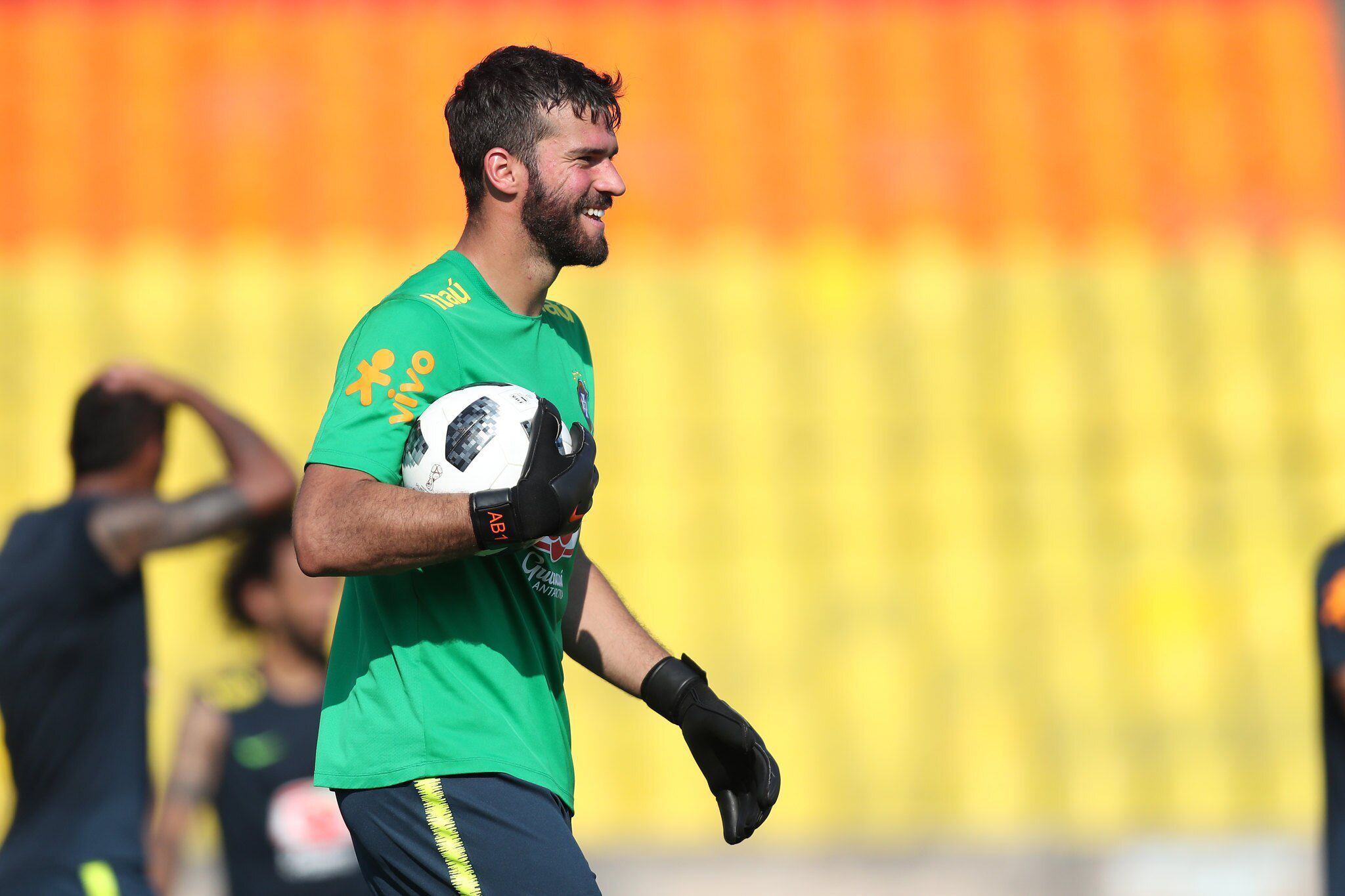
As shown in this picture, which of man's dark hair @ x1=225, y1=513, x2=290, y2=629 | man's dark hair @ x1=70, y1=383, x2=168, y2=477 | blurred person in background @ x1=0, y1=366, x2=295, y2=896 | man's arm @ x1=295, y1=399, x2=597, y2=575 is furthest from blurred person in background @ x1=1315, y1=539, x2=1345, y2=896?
man's dark hair @ x1=225, y1=513, x2=290, y2=629

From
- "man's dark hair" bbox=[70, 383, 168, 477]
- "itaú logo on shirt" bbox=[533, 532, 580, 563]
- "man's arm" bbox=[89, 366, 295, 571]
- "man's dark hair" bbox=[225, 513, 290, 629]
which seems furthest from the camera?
"man's dark hair" bbox=[225, 513, 290, 629]

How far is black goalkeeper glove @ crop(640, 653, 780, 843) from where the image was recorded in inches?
110

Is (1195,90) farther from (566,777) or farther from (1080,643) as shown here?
(566,777)

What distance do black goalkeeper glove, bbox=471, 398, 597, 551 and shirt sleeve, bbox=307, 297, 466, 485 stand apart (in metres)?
0.19

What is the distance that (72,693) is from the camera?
386 centimetres

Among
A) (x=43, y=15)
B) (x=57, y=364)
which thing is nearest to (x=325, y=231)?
(x=57, y=364)

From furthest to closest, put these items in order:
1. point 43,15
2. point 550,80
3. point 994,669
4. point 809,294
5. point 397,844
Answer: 1. point 43,15
2. point 809,294
3. point 994,669
4. point 550,80
5. point 397,844

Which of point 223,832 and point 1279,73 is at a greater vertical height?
point 1279,73

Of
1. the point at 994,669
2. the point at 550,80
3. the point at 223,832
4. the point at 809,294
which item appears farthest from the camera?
the point at 809,294

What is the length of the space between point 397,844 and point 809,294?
20.1 feet

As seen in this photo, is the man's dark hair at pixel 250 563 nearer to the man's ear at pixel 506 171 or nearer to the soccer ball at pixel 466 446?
the man's ear at pixel 506 171

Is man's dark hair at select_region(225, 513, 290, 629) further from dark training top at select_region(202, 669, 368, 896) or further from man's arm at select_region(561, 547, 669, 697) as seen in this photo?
man's arm at select_region(561, 547, 669, 697)

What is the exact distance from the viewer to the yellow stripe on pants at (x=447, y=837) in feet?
8.21

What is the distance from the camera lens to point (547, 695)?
2.71 m
